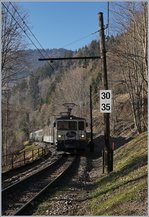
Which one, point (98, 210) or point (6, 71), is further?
point (6, 71)

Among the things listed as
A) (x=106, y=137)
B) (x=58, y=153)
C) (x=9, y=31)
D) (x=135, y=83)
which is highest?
(x=9, y=31)

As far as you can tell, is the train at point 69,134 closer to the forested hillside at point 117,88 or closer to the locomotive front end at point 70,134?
the locomotive front end at point 70,134

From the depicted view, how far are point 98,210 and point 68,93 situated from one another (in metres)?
81.6

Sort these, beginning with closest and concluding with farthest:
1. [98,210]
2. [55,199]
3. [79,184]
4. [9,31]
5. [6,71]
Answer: [98,210], [55,199], [79,184], [9,31], [6,71]

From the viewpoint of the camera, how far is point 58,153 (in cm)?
3812

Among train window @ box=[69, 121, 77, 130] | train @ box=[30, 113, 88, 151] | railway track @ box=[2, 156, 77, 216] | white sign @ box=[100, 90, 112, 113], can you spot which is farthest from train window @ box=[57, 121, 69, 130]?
white sign @ box=[100, 90, 112, 113]

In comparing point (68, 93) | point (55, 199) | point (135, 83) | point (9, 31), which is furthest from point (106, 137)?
→ point (68, 93)

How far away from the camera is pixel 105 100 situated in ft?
57.9

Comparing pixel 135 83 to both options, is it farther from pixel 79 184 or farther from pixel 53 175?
pixel 79 184

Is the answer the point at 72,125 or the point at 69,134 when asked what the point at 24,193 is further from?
the point at 72,125

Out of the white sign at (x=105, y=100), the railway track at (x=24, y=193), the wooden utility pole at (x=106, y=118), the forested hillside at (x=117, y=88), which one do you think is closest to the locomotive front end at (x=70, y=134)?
the forested hillside at (x=117, y=88)

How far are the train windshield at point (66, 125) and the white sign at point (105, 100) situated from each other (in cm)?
1835

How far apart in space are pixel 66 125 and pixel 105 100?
1861cm

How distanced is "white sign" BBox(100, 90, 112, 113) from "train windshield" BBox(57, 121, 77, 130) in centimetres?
1835
